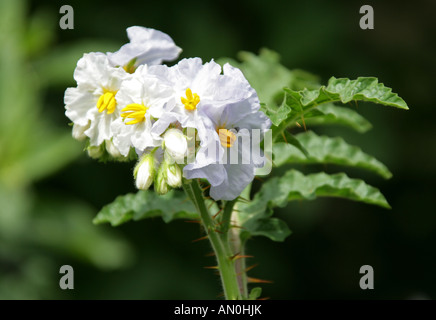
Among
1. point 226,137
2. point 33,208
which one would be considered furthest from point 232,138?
point 33,208

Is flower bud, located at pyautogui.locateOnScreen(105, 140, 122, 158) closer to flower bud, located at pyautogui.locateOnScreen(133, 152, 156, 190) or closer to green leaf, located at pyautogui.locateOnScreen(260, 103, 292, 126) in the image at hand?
flower bud, located at pyautogui.locateOnScreen(133, 152, 156, 190)

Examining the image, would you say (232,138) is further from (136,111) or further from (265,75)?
(265,75)

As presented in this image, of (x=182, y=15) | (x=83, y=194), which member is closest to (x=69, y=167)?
(x=83, y=194)

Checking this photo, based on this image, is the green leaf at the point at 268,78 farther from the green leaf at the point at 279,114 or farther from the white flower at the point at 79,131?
the white flower at the point at 79,131

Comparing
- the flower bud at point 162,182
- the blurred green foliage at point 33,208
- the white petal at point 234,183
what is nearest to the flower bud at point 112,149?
the flower bud at point 162,182

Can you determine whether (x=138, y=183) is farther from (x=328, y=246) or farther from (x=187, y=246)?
(x=328, y=246)
